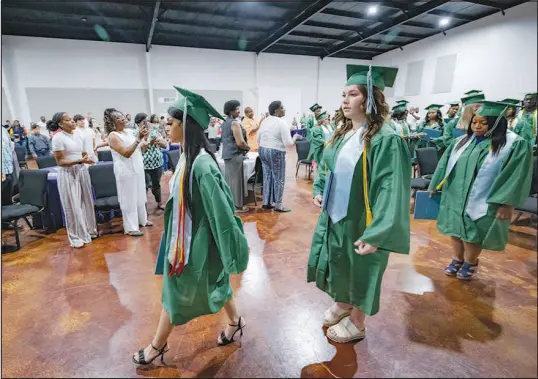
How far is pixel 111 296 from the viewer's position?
231 centimetres

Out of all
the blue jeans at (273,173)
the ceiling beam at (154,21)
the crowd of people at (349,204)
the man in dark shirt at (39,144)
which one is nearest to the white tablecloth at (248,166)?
the blue jeans at (273,173)

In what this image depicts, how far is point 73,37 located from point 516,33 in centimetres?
1328

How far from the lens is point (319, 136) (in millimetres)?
5289

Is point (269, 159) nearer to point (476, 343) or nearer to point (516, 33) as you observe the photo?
point (476, 343)

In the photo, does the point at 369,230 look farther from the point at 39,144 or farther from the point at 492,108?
the point at 39,144

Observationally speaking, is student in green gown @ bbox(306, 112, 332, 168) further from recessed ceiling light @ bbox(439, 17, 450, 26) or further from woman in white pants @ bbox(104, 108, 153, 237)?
recessed ceiling light @ bbox(439, 17, 450, 26)

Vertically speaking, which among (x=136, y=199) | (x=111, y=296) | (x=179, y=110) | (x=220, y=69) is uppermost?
(x=220, y=69)

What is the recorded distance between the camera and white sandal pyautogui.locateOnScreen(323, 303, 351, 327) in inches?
74.9

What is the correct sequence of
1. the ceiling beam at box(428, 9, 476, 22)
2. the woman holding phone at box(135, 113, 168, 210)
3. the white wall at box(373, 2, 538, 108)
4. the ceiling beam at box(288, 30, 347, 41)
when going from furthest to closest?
1. the ceiling beam at box(288, 30, 347, 41)
2. the ceiling beam at box(428, 9, 476, 22)
3. the woman holding phone at box(135, 113, 168, 210)
4. the white wall at box(373, 2, 538, 108)

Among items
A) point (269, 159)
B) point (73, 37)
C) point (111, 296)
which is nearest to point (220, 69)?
point (73, 37)

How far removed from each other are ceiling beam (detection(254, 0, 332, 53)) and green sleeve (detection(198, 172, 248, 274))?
7729mm

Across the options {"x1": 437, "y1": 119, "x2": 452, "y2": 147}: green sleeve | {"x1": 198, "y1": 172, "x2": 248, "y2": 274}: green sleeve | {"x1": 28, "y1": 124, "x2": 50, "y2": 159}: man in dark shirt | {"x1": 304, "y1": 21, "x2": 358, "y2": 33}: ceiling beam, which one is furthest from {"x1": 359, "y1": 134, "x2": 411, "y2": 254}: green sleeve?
{"x1": 304, "y1": 21, "x2": 358, "y2": 33}: ceiling beam

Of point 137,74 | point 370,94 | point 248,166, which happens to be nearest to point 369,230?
point 370,94

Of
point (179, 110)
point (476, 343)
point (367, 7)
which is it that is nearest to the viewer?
point (179, 110)
